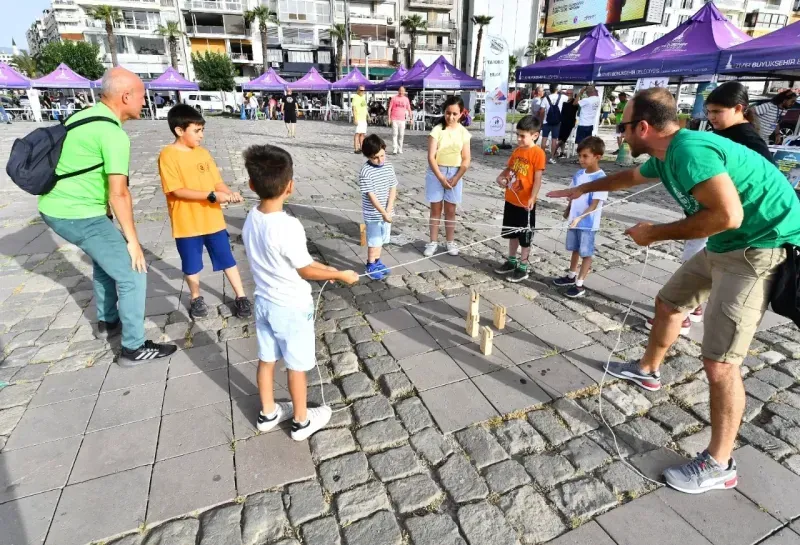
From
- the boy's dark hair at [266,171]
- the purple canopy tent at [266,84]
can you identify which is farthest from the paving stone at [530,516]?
the purple canopy tent at [266,84]

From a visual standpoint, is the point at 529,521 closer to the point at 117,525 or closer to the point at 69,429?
the point at 117,525

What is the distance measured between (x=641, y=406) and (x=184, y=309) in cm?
397

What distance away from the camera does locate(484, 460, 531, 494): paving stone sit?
91.2 inches

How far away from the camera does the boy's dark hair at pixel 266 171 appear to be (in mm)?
2164

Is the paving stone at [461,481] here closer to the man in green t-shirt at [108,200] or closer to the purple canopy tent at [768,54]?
the man in green t-shirt at [108,200]

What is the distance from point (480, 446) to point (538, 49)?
62.4 metres

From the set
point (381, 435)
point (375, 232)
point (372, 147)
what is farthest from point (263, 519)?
point (372, 147)

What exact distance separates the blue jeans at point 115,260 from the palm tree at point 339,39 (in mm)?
52610

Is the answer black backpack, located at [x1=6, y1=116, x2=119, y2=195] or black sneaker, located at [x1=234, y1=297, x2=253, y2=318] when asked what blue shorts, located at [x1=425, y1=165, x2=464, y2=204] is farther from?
black backpack, located at [x1=6, y1=116, x2=119, y2=195]

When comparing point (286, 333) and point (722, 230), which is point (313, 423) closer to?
point (286, 333)

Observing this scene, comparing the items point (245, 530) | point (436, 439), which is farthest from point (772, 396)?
point (245, 530)

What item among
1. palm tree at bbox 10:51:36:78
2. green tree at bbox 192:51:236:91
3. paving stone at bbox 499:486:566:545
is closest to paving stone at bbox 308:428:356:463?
paving stone at bbox 499:486:566:545

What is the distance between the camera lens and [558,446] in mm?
2592

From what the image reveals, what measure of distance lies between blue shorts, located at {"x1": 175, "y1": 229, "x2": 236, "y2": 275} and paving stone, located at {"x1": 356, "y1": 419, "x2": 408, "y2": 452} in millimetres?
2134
